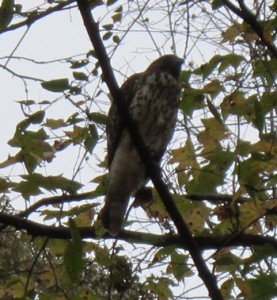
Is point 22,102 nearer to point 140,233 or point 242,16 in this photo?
point 140,233

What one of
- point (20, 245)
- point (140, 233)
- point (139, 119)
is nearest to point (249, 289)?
point (140, 233)

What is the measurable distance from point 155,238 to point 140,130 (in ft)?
3.37

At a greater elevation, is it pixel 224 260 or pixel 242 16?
pixel 242 16

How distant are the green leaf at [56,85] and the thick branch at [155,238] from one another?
2.20 ft

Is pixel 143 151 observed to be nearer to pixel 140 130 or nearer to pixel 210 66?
pixel 210 66

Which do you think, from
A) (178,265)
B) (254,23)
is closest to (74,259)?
(178,265)

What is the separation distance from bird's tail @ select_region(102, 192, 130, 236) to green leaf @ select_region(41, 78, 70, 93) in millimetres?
843

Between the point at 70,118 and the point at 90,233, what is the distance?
0.57 meters

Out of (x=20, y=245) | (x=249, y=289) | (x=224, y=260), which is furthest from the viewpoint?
(x=20, y=245)

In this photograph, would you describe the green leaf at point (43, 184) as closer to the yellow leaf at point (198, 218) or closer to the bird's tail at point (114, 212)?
the bird's tail at point (114, 212)

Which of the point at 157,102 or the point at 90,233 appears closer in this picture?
the point at 90,233

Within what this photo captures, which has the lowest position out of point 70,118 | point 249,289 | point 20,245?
point 249,289

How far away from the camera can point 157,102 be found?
13.1 feet

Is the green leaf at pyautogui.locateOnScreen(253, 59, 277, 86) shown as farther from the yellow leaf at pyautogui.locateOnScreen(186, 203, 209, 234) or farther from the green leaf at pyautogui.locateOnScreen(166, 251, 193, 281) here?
the green leaf at pyautogui.locateOnScreen(166, 251, 193, 281)
